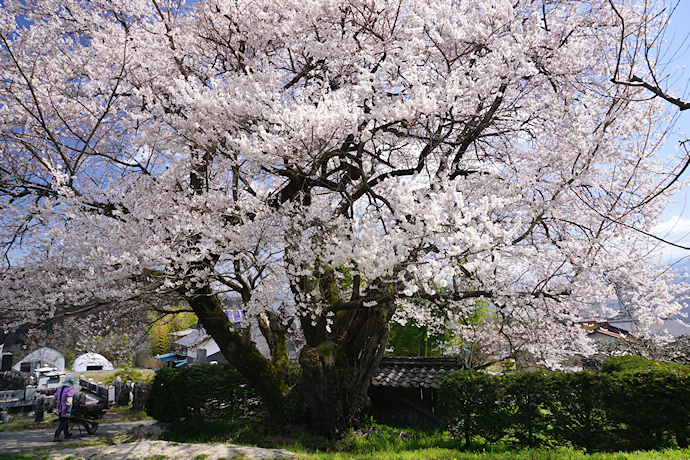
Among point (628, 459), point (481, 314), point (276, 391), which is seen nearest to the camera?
point (628, 459)

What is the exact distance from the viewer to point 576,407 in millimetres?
6859

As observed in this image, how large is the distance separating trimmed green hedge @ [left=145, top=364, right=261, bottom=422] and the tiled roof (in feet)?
11.4

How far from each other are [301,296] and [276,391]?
292 cm

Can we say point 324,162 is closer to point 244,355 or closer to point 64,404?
point 244,355

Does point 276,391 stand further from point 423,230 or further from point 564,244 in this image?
point 564,244

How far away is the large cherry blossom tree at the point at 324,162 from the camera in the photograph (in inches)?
236

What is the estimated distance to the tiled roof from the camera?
10.0 metres

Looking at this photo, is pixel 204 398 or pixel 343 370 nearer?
pixel 343 370

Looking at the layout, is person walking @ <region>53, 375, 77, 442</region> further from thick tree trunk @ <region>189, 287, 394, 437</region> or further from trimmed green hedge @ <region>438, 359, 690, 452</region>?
trimmed green hedge @ <region>438, 359, 690, 452</region>

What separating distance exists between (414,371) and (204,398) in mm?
5672

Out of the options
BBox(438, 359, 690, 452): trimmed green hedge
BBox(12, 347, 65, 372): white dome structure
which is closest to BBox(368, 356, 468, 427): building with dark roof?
BBox(438, 359, 690, 452): trimmed green hedge

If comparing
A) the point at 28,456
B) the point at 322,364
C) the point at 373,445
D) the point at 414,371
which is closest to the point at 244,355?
the point at 322,364

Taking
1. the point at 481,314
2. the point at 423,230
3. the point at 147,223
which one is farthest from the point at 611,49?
the point at 481,314

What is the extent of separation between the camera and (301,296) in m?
7.28
